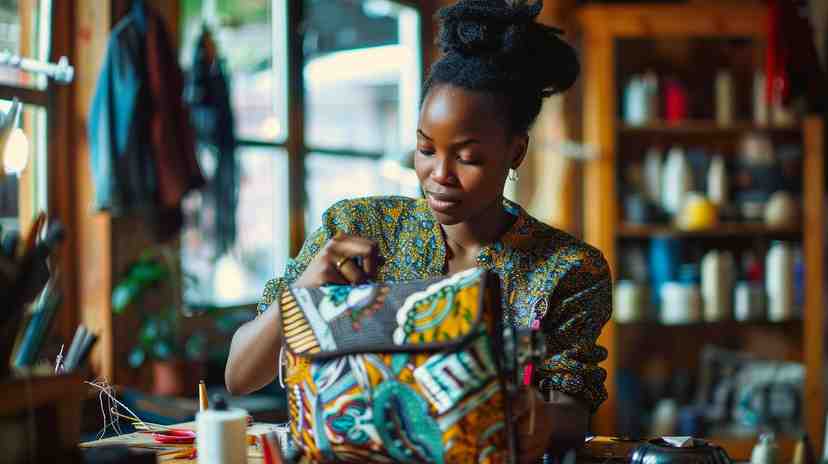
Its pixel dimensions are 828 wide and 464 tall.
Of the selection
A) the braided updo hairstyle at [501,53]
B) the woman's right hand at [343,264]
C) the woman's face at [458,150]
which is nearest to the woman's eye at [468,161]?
the woman's face at [458,150]

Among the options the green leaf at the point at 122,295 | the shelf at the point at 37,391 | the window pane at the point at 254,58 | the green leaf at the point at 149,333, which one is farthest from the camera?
the window pane at the point at 254,58

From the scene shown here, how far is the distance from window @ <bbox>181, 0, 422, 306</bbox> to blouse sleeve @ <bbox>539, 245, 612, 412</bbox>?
5.92 ft

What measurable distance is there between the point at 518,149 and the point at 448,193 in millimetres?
223

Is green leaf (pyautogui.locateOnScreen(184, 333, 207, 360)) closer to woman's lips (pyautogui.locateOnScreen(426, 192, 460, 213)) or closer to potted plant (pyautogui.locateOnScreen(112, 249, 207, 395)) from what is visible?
potted plant (pyautogui.locateOnScreen(112, 249, 207, 395))

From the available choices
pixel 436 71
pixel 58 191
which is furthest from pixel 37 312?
pixel 58 191

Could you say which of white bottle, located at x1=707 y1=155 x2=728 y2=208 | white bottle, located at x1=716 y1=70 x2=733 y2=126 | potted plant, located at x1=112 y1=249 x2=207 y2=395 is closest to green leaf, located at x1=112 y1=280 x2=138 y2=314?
potted plant, located at x1=112 y1=249 x2=207 y2=395

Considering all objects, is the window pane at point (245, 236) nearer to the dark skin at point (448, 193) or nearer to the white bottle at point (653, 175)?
the white bottle at point (653, 175)

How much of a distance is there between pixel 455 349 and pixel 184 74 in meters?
2.25

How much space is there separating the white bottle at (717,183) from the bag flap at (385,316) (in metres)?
3.04

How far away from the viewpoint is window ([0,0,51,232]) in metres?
2.57

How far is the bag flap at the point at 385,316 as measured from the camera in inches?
43.1

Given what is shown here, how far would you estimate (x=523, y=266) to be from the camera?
5.39 feet

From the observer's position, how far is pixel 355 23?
4125 mm

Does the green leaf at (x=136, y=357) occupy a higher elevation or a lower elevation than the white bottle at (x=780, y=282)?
lower
